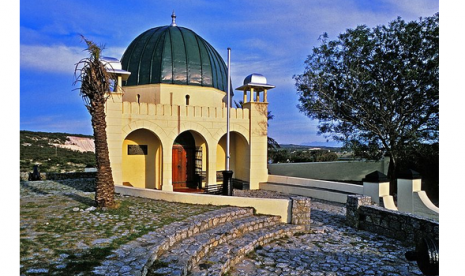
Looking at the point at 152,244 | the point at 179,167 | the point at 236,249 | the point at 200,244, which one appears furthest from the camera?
the point at 179,167

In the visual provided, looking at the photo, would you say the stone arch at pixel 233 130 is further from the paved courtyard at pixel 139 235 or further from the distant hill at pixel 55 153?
the distant hill at pixel 55 153

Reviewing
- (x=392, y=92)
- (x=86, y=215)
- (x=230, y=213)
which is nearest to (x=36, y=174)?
(x=86, y=215)

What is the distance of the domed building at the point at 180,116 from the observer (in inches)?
554

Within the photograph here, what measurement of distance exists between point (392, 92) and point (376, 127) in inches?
71.0

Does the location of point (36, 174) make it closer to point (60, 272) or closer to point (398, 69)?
point (60, 272)

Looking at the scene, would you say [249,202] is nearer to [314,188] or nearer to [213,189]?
[213,189]

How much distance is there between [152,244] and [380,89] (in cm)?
1306

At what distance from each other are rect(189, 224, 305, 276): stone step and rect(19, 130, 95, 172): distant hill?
2175cm

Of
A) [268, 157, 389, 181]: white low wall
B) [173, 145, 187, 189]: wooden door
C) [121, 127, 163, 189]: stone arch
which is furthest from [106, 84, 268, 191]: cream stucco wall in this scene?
[268, 157, 389, 181]: white low wall

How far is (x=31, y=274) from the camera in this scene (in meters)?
4.06

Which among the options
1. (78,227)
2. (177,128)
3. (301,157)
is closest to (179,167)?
(177,128)

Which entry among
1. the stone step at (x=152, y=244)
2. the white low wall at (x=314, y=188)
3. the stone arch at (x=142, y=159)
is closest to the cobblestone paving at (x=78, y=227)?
the stone step at (x=152, y=244)

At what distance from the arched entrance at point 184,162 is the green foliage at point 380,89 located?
20.8ft

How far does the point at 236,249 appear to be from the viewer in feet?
22.2
